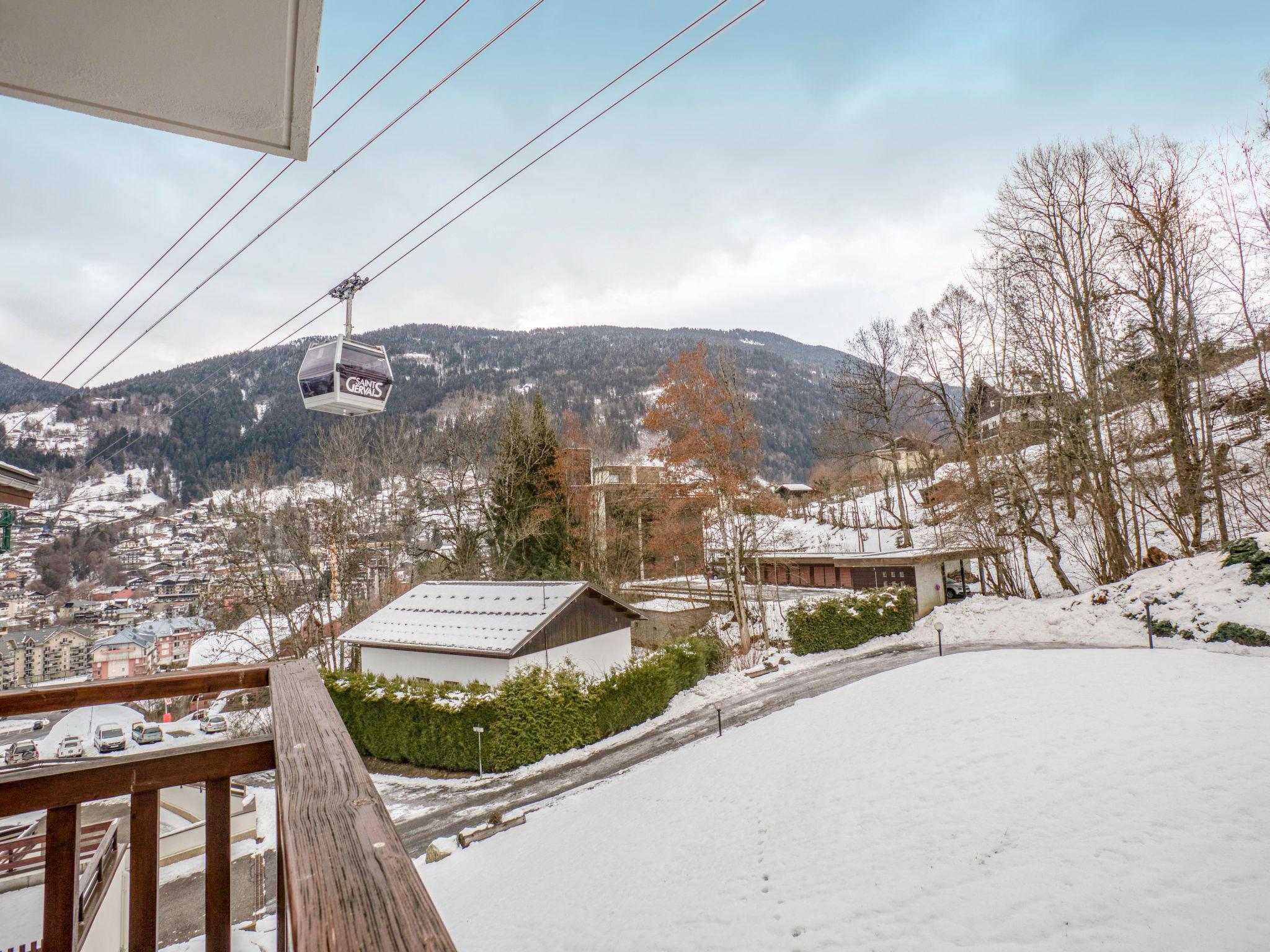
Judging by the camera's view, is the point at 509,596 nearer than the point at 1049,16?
No

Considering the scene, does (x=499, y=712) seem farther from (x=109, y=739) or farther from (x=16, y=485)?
(x=109, y=739)

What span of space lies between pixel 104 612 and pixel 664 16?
1073 inches

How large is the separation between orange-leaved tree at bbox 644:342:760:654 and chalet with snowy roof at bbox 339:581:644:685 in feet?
13.7

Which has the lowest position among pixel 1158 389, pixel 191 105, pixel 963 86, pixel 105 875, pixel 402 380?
pixel 105 875

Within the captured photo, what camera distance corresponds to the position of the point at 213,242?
23.0 feet

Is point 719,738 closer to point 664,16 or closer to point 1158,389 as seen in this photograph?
point 664,16

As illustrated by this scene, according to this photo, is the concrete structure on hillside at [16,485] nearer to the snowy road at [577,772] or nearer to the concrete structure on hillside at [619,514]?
the snowy road at [577,772]

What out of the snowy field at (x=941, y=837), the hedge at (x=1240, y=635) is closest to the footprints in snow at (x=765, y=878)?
the snowy field at (x=941, y=837)

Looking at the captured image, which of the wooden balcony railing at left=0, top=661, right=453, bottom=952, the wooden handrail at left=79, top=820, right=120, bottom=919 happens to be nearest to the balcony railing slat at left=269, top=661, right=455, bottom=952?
the wooden balcony railing at left=0, top=661, right=453, bottom=952

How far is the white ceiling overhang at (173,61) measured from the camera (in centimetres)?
144

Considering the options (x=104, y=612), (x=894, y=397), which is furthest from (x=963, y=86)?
(x=104, y=612)

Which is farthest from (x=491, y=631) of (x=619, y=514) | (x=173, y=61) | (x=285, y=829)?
(x=285, y=829)

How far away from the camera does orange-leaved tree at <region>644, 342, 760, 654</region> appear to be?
19.9 meters

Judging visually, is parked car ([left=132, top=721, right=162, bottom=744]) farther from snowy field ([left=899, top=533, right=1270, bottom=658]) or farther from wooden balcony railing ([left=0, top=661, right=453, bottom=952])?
wooden balcony railing ([left=0, top=661, right=453, bottom=952])
